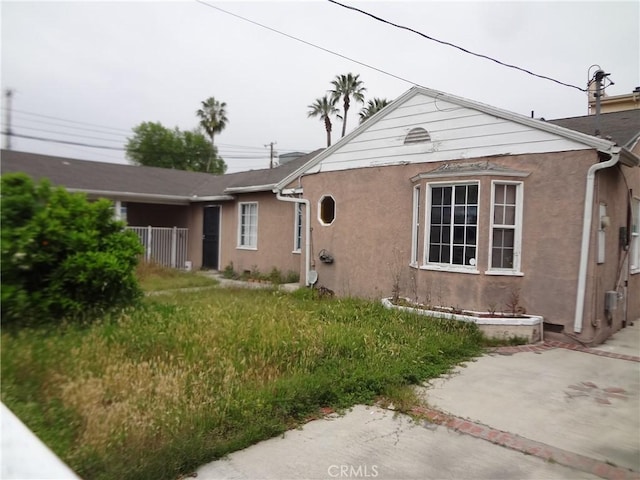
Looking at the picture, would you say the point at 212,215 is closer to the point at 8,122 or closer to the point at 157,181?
Result: the point at 157,181

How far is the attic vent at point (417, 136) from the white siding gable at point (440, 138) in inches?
2.7

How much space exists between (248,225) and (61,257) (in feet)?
27.4

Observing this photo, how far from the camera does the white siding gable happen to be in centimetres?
715

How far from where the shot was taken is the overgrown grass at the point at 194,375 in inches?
122

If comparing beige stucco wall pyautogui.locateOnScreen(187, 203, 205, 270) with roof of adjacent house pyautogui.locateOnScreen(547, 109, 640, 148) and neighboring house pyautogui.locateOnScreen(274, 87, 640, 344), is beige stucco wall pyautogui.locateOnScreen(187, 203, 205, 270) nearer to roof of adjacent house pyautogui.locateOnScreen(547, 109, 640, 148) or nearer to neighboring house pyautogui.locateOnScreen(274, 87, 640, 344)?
neighboring house pyautogui.locateOnScreen(274, 87, 640, 344)

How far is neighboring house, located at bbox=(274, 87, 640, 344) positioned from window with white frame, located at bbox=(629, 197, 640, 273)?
40mm

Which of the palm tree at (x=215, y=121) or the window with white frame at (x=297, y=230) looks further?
the palm tree at (x=215, y=121)

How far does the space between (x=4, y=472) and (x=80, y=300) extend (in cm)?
537

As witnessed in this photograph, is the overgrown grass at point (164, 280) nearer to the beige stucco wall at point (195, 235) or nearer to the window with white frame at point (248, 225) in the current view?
the window with white frame at point (248, 225)

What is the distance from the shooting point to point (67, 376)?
3.95 m

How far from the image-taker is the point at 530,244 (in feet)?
23.2

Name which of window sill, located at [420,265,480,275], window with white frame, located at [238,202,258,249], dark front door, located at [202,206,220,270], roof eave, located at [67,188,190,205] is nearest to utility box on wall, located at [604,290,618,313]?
window sill, located at [420,265,480,275]

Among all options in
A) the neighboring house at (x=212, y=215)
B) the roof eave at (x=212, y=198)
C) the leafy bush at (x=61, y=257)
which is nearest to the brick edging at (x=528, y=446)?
the leafy bush at (x=61, y=257)

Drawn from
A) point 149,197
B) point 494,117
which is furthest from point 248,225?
point 494,117
